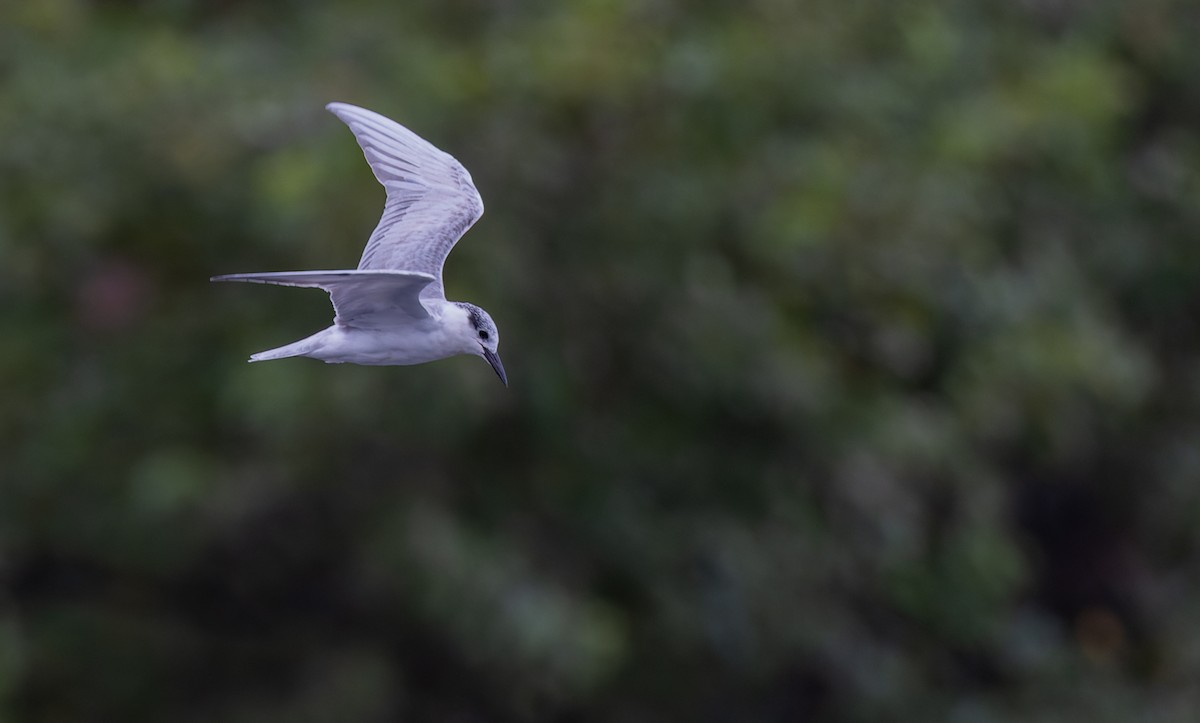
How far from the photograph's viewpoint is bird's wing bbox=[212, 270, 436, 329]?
421 cm

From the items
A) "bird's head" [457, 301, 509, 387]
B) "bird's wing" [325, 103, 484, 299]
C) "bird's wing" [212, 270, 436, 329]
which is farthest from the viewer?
"bird's wing" [325, 103, 484, 299]

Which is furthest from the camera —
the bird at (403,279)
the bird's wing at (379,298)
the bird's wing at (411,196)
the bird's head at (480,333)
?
the bird's wing at (411,196)

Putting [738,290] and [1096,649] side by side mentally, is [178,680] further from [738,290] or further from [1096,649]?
[1096,649]

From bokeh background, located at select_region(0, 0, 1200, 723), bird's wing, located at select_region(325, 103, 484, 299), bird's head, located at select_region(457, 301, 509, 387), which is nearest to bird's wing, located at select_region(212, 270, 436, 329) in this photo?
bird's head, located at select_region(457, 301, 509, 387)

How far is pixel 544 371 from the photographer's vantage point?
10.3 m

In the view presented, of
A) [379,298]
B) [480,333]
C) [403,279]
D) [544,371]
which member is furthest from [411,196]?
[544,371]

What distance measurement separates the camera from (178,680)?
11.2m

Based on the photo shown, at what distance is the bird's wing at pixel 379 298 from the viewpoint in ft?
13.8

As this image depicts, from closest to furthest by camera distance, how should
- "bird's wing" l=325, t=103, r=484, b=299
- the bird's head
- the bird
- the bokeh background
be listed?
1. the bird
2. the bird's head
3. "bird's wing" l=325, t=103, r=484, b=299
4. the bokeh background

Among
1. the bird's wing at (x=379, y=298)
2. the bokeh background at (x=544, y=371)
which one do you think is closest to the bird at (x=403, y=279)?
the bird's wing at (x=379, y=298)

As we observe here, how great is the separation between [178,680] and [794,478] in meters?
4.37

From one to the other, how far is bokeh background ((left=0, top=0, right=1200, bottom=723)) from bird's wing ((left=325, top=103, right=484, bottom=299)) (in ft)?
10.6

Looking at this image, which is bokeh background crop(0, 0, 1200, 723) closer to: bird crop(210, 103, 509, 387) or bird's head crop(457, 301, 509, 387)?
bird crop(210, 103, 509, 387)

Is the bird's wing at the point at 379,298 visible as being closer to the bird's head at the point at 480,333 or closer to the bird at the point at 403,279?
the bird at the point at 403,279
